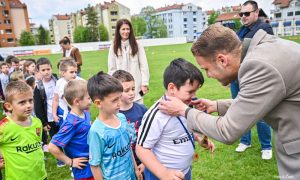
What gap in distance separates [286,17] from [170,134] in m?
91.6

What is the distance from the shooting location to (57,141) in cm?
296

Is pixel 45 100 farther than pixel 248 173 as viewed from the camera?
Yes

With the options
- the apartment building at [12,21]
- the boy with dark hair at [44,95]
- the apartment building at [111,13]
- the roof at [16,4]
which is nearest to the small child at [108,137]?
the boy with dark hair at [44,95]

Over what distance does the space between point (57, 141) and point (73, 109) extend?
1.57 ft

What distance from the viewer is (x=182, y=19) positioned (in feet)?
383

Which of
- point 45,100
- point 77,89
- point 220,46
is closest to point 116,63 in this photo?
point 45,100

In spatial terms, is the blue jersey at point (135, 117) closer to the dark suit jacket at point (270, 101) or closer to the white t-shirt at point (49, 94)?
the dark suit jacket at point (270, 101)

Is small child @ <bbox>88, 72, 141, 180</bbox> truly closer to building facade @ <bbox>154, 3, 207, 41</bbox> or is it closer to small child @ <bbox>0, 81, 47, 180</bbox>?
small child @ <bbox>0, 81, 47, 180</bbox>

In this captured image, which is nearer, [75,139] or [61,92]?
[75,139]

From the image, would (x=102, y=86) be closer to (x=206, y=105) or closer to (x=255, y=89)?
(x=206, y=105)

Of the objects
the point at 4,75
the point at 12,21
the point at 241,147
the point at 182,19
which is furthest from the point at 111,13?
the point at 241,147

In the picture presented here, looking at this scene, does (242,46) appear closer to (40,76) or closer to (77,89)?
(77,89)

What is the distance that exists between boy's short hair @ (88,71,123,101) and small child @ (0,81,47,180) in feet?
3.72

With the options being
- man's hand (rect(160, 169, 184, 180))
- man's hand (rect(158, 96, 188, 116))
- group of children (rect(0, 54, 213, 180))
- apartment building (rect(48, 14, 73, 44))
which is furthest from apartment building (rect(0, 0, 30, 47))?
man's hand (rect(160, 169, 184, 180))
